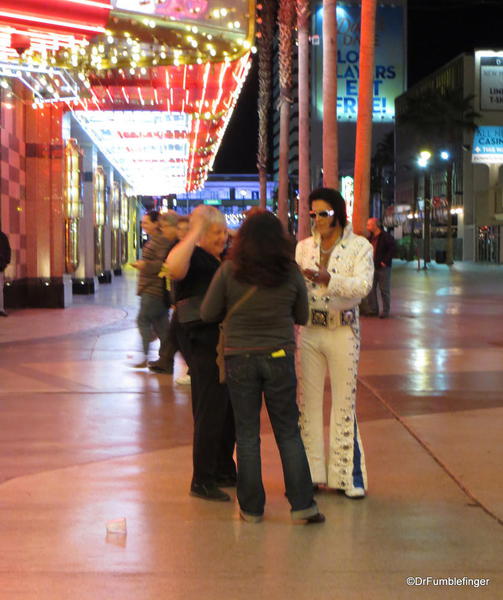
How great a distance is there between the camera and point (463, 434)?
7.66m

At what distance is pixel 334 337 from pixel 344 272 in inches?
15.6

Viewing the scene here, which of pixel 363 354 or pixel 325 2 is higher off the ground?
pixel 325 2

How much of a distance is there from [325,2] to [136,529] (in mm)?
16568

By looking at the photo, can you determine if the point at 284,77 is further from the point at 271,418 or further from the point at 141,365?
the point at 271,418

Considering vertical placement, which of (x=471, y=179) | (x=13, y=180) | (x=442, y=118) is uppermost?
(x=442, y=118)

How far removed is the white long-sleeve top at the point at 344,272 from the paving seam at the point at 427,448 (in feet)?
4.76

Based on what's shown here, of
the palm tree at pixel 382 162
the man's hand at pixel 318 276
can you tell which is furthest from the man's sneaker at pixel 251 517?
the palm tree at pixel 382 162

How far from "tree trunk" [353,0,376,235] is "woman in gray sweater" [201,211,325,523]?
41.1ft

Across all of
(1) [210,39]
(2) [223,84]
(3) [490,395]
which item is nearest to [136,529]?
(3) [490,395]

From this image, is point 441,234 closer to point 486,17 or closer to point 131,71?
point 486,17

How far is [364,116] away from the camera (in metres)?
17.8

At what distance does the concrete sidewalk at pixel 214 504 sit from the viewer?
4.48 meters

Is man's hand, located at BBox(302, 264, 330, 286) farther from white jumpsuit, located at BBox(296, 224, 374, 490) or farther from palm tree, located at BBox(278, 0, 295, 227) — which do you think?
palm tree, located at BBox(278, 0, 295, 227)

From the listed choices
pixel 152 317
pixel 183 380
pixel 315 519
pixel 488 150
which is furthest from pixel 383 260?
pixel 488 150
